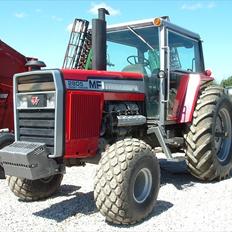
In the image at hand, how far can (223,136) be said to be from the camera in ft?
24.6

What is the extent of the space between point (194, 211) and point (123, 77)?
6.79 feet

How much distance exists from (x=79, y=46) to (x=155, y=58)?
1.91 m

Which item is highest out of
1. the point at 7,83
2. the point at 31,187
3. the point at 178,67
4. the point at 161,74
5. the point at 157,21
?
the point at 157,21

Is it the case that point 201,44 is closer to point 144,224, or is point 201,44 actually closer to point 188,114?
point 188,114

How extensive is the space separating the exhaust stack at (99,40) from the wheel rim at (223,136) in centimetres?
233

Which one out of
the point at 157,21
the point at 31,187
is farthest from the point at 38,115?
the point at 157,21

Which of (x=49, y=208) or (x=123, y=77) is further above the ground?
(x=123, y=77)

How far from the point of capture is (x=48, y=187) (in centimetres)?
636

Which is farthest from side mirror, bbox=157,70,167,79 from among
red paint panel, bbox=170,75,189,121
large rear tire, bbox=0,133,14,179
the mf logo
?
large rear tire, bbox=0,133,14,179

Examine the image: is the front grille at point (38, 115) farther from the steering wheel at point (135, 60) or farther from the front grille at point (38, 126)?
the steering wheel at point (135, 60)

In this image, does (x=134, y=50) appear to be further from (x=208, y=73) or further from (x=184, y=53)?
(x=208, y=73)

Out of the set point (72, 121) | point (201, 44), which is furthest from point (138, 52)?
point (72, 121)

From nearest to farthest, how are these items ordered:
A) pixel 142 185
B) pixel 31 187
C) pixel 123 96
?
pixel 142 185 < pixel 31 187 < pixel 123 96

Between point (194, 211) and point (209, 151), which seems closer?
point (194, 211)
